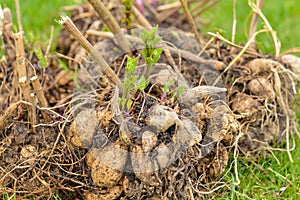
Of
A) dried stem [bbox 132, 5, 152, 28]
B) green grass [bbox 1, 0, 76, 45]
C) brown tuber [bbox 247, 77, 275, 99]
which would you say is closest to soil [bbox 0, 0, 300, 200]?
brown tuber [bbox 247, 77, 275, 99]

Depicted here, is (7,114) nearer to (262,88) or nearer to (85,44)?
(85,44)

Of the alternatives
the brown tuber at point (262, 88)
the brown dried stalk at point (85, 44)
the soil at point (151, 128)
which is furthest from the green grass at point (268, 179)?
the brown dried stalk at point (85, 44)

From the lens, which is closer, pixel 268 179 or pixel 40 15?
pixel 268 179

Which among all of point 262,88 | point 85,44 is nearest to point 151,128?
point 85,44

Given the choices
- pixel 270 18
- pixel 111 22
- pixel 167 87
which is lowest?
pixel 270 18

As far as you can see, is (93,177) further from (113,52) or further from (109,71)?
(113,52)

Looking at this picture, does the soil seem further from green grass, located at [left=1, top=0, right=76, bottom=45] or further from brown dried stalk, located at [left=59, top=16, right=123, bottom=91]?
green grass, located at [left=1, top=0, right=76, bottom=45]

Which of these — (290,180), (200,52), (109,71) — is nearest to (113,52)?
(200,52)
